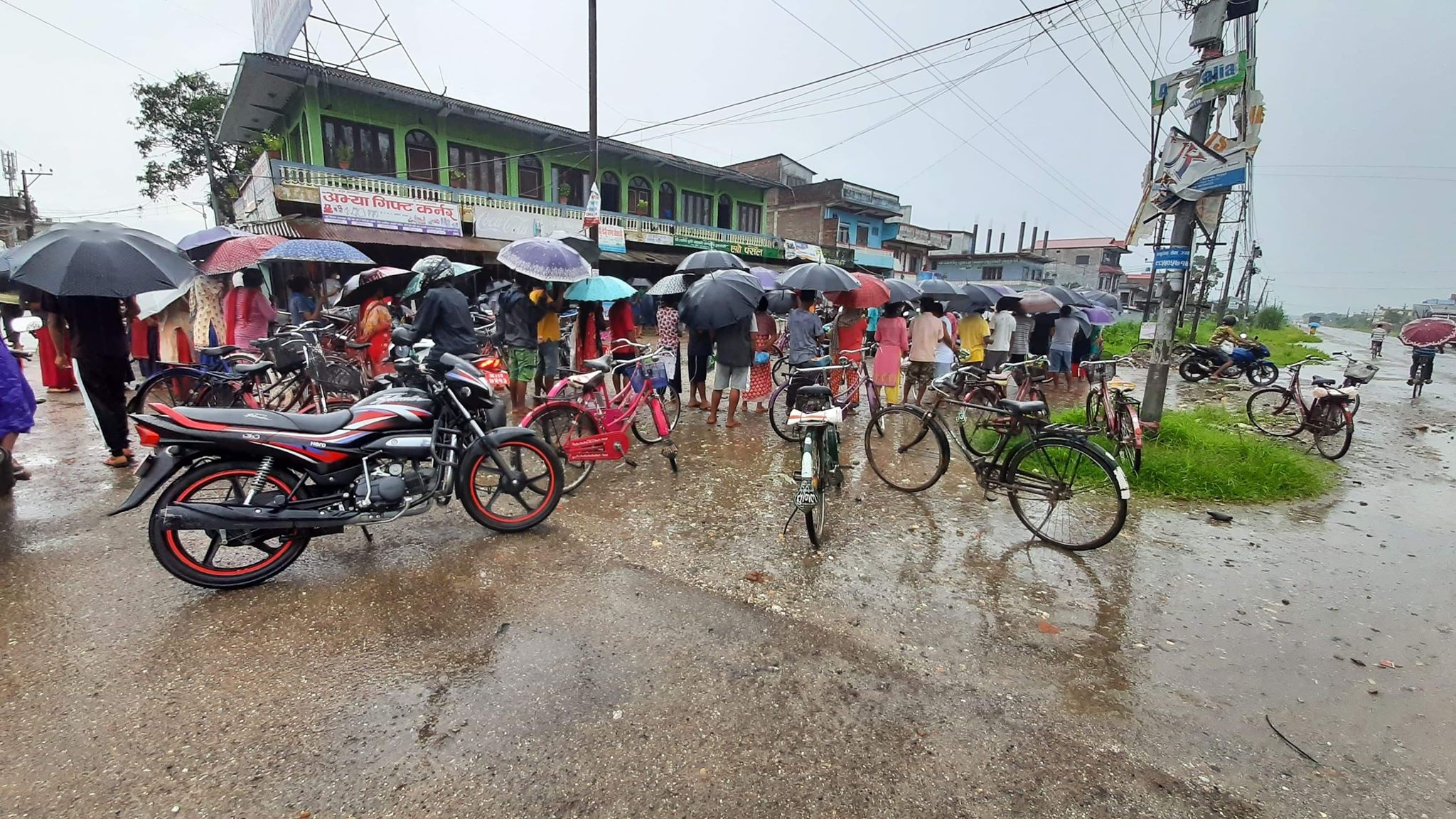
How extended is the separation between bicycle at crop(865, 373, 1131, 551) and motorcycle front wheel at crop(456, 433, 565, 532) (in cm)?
277

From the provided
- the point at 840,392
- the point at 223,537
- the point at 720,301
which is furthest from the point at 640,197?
the point at 223,537

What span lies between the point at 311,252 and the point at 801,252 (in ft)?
69.2

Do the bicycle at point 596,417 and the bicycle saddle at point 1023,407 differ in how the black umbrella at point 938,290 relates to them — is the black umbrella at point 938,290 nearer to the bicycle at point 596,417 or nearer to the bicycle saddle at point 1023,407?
the bicycle saddle at point 1023,407

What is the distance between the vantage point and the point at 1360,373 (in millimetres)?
7559

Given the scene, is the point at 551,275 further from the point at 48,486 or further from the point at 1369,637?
the point at 1369,637

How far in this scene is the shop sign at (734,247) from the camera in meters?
22.7

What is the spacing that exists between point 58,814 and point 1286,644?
5147 millimetres

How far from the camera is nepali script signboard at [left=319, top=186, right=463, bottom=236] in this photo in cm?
1385

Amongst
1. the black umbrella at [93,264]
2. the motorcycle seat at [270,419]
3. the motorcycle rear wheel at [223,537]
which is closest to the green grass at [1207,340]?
the motorcycle seat at [270,419]

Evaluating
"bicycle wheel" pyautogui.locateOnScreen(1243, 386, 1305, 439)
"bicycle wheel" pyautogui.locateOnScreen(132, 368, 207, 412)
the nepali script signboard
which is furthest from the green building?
"bicycle wheel" pyautogui.locateOnScreen(1243, 386, 1305, 439)

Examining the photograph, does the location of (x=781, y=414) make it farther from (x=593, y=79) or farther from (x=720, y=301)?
(x=593, y=79)

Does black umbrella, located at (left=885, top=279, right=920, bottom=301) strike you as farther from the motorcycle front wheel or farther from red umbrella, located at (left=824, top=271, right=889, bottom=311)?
the motorcycle front wheel

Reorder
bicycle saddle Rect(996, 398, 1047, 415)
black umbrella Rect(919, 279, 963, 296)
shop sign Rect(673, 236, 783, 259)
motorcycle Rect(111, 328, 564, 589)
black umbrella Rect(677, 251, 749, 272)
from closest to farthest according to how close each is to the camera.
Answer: motorcycle Rect(111, 328, 564, 589) → bicycle saddle Rect(996, 398, 1047, 415) → black umbrella Rect(677, 251, 749, 272) → black umbrella Rect(919, 279, 963, 296) → shop sign Rect(673, 236, 783, 259)

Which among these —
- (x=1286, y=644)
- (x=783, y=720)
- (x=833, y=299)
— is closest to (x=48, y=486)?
(x=783, y=720)
